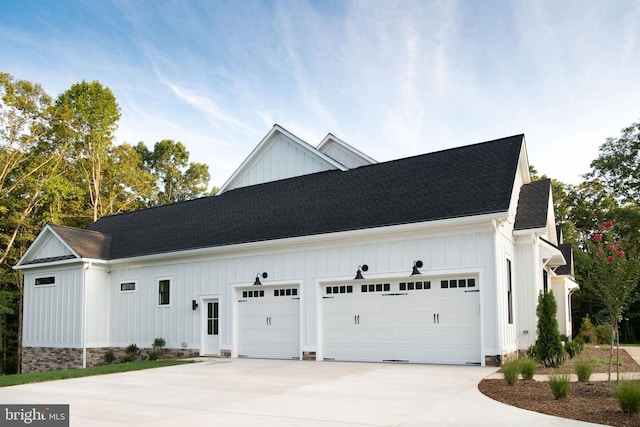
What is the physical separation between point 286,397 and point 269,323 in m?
8.32

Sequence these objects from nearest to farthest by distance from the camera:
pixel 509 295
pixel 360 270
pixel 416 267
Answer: pixel 416 267 < pixel 509 295 < pixel 360 270

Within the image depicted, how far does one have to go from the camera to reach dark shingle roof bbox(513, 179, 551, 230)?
16.0 meters

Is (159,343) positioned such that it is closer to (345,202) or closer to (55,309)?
(55,309)

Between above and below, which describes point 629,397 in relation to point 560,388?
above

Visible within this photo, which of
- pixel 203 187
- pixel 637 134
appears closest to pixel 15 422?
pixel 637 134

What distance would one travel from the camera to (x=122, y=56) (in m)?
22.5

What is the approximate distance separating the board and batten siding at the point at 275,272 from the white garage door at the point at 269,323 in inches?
15.0

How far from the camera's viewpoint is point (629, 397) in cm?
715

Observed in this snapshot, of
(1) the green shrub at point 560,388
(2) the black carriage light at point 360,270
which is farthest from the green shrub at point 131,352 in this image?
(1) the green shrub at point 560,388

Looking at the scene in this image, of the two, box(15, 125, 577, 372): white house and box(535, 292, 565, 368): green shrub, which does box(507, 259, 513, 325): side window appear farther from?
box(535, 292, 565, 368): green shrub

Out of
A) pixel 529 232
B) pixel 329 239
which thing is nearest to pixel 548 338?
pixel 529 232

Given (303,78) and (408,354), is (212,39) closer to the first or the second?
(303,78)

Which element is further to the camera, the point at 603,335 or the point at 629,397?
the point at 603,335

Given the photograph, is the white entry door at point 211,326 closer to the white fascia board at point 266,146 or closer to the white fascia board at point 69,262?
the white fascia board at point 69,262
